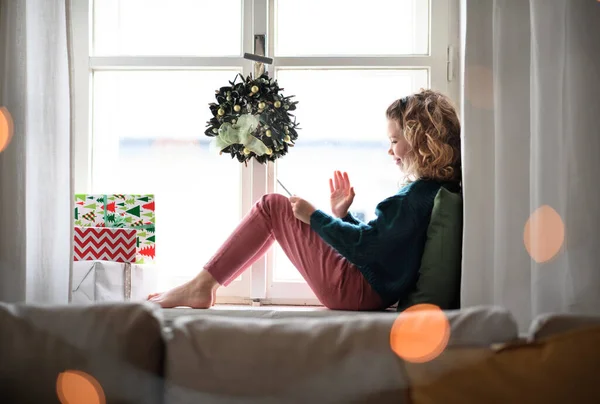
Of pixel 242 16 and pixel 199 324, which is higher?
pixel 242 16

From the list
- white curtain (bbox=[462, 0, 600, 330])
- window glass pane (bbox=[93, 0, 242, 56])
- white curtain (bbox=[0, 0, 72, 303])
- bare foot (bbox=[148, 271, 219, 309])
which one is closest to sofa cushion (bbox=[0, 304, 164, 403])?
white curtain (bbox=[0, 0, 72, 303])

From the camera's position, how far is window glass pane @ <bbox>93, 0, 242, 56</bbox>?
2.25m

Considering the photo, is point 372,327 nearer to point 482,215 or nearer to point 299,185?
point 482,215

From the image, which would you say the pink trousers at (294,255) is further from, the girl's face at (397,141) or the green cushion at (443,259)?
the girl's face at (397,141)

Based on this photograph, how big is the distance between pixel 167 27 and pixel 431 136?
109 centimetres

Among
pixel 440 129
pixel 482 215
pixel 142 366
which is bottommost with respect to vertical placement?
pixel 142 366

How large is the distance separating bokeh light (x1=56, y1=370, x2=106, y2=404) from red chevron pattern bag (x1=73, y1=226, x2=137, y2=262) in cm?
80

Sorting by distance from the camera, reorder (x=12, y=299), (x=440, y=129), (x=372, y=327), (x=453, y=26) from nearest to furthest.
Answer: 1. (x=372, y=327)
2. (x=12, y=299)
3. (x=440, y=129)
4. (x=453, y=26)

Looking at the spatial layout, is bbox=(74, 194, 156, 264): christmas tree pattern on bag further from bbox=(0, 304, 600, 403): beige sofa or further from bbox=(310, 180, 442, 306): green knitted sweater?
bbox=(0, 304, 600, 403): beige sofa

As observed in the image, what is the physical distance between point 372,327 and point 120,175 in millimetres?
1408

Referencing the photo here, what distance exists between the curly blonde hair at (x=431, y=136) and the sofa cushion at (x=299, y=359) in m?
0.74

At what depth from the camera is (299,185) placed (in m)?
2.23

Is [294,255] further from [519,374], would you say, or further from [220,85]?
[519,374]

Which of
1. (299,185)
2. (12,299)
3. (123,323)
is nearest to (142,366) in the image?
(123,323)
